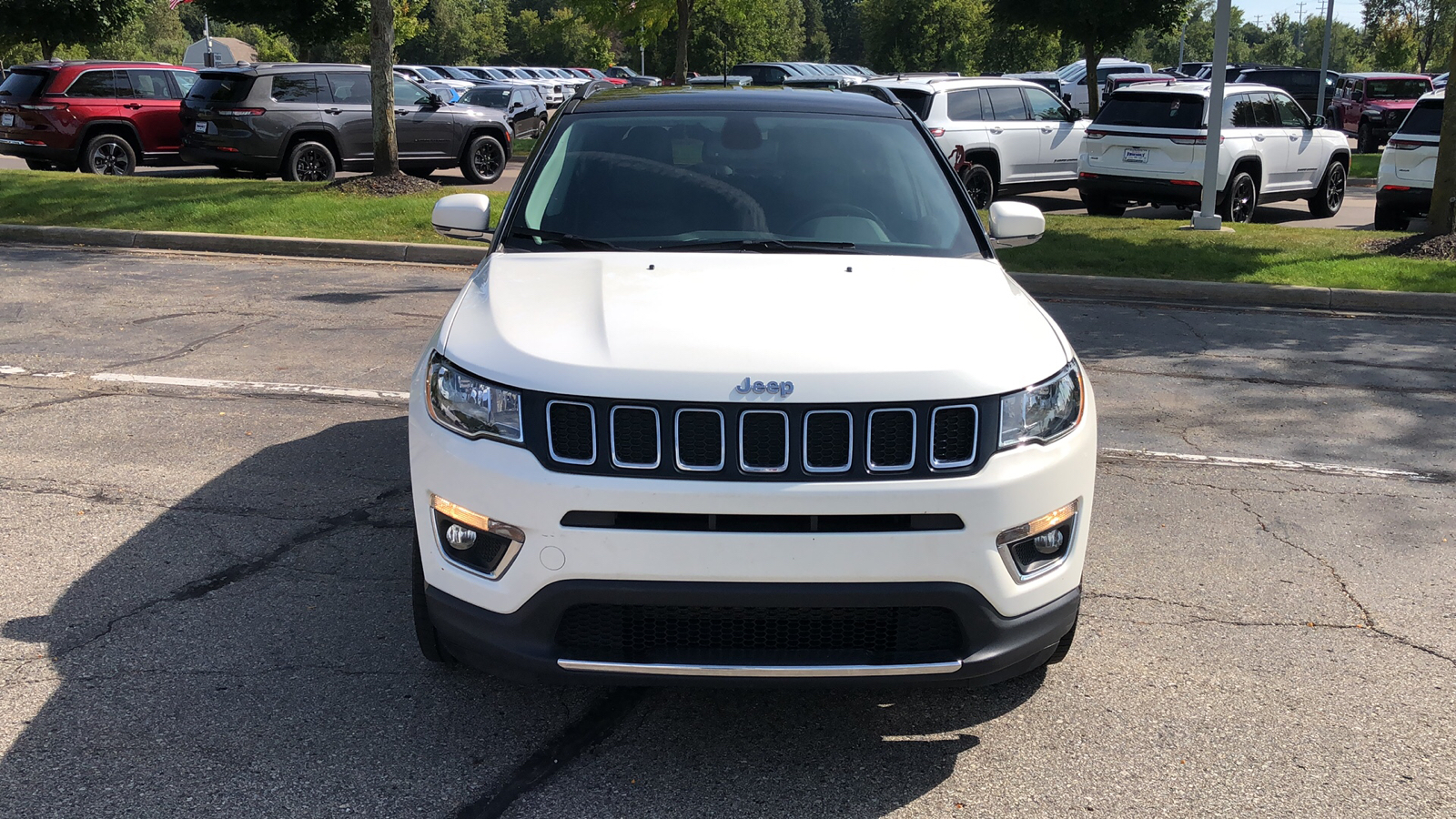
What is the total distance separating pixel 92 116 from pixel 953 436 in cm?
1888

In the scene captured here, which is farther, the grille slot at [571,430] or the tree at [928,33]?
the tree at [928,33]

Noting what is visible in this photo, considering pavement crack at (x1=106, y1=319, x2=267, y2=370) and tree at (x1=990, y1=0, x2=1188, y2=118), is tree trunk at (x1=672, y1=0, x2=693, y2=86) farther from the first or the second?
pavement crack at (x1=106, y1=319, x2=267, y2=370)

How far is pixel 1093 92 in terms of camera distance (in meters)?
26.1

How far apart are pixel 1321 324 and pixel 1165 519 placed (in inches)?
222

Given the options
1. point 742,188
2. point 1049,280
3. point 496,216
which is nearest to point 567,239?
point 742,188

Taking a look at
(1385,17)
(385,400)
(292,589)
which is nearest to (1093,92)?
(385,400)

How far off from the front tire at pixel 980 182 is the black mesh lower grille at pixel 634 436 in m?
13.7

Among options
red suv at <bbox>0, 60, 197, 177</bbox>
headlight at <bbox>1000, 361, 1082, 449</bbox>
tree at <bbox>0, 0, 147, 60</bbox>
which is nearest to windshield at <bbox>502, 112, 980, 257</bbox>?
headlight at <bbox>1000, 361, 1082, 449</bbox>

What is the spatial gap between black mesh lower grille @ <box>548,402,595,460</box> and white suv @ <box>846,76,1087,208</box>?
13034 mm

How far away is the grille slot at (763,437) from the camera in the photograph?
3.08 m

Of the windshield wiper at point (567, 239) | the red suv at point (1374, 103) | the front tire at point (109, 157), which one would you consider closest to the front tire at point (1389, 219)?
the windshield wiper at point (567, 239)

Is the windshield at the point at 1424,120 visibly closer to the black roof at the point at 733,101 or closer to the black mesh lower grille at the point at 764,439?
the black roof at the point at 733,101

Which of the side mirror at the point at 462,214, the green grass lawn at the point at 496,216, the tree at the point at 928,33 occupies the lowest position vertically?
the green grass lawn at the point at 496,216

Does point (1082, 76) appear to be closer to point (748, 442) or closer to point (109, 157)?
point (109, 157)
